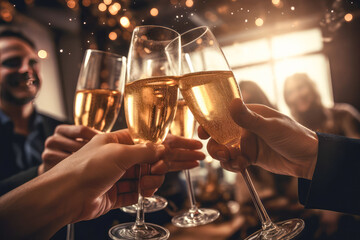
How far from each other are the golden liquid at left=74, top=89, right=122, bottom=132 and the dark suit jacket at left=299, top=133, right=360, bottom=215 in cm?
77

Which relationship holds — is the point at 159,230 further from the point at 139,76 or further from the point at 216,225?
the point at 216,225

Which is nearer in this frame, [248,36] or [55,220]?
[55,220]

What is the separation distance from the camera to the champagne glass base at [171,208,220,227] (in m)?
→ 0.84

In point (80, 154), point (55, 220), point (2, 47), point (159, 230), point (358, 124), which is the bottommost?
point (358, 124)

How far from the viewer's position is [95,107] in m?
1.03

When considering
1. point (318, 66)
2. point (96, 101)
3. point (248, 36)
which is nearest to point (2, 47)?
point (96, 101)

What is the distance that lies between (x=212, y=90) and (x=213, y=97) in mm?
19

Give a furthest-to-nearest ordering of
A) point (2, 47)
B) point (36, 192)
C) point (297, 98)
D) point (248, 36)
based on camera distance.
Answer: point (248, 36)
point (297, 98)
point (2, 47)
point (36, 192)

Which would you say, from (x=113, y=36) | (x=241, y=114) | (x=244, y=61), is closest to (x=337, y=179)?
(x=241, y=114)

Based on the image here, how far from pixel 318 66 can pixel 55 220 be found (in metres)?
4.08

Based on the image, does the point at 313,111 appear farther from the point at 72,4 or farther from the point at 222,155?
the point at 72,4

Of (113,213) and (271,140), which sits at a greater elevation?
(271,140)

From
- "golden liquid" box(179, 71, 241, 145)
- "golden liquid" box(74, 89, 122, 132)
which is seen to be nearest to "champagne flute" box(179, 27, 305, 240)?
"golden liquid" box(179, 71, 241, 145)

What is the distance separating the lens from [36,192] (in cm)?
61
